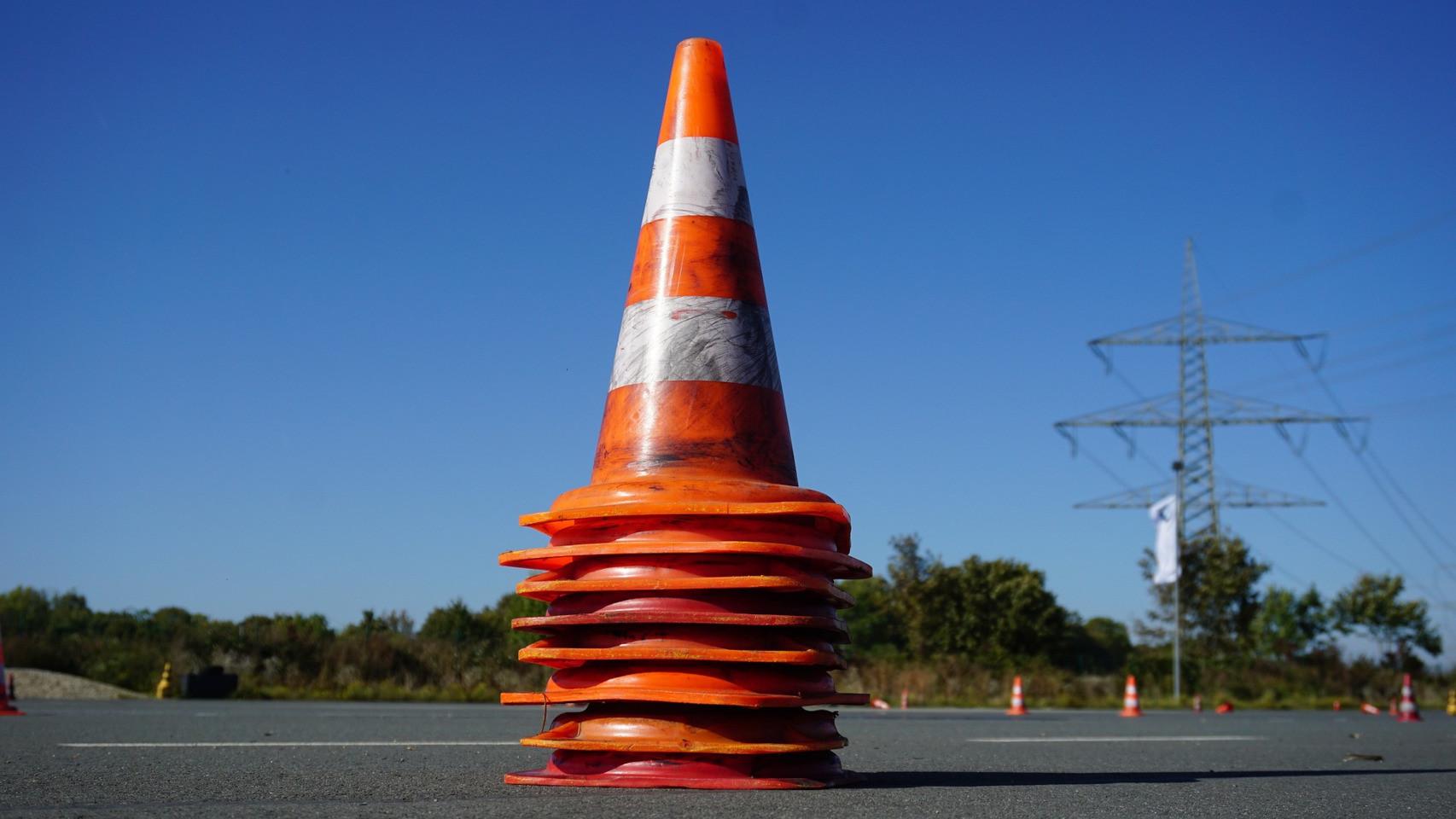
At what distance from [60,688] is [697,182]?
20001 millimetres

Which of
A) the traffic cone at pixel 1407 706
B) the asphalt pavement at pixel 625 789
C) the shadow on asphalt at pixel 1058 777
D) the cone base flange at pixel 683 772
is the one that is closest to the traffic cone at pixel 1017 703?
the traffic cone at pixel 1407 706

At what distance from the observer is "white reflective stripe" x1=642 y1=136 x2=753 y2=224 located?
19.1 ft

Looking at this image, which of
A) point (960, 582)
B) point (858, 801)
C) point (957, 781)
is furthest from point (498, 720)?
point (960, 582)

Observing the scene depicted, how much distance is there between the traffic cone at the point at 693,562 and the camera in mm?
4859

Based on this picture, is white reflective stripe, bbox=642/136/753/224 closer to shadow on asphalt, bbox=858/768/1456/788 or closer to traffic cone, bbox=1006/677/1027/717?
shadow on asphalt, bbox=858/768/1456/788

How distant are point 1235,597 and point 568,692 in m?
48.2

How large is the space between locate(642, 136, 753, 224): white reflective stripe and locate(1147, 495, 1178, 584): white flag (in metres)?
35.5

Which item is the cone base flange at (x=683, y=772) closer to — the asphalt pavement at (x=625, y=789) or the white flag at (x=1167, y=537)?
the asphalt pavement at (x=625, y=789)

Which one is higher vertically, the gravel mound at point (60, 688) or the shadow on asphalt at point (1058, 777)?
the shadow on asphalt at point (1058, 777)

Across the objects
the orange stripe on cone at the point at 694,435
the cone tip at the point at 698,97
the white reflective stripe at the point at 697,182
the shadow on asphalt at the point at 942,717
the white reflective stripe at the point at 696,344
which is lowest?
the shadow on asphalt at the point at 942,717

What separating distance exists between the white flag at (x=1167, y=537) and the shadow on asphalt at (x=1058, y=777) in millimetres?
33054

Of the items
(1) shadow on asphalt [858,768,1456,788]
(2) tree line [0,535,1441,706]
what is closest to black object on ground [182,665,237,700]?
(2) tree line [0,535,1441,706]

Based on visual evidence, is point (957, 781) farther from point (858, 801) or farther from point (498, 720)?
point (498, 720)

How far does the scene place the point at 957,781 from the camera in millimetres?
5738
